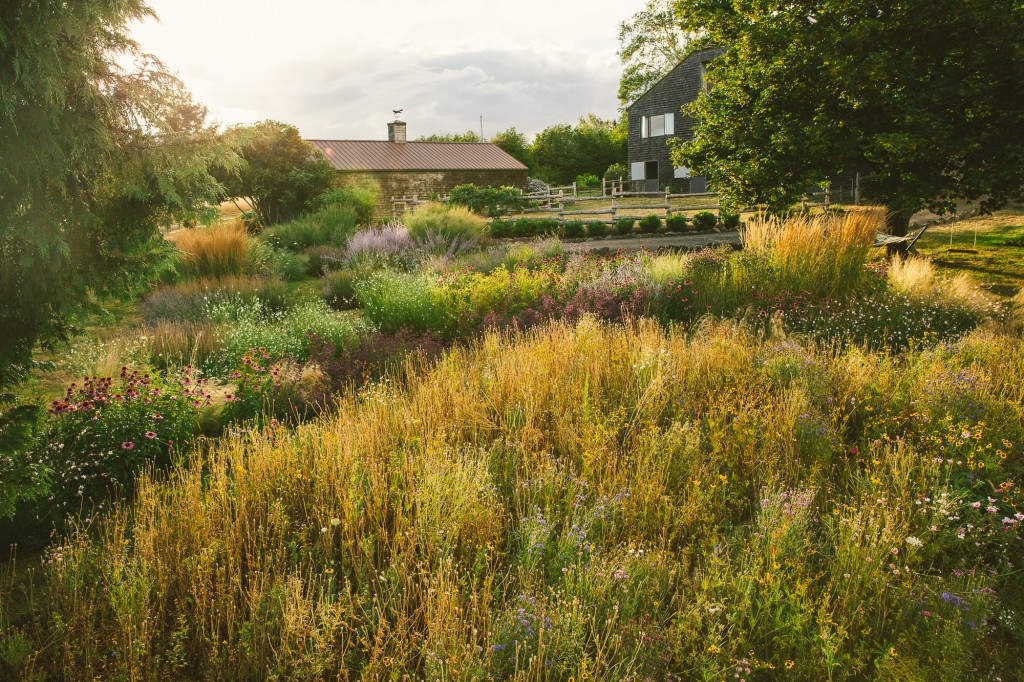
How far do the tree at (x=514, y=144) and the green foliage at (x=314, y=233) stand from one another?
97.2 ft

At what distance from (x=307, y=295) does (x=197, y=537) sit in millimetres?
9280

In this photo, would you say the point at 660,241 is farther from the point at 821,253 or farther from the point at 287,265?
the point at 287,265

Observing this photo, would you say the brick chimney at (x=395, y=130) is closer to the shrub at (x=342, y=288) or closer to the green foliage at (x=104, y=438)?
the shrub at (x=342, y=288)

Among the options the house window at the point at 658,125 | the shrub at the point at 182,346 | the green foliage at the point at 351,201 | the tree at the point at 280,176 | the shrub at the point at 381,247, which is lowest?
the shrub at the point at 182,346

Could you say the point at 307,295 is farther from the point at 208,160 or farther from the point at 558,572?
the point at 558,572

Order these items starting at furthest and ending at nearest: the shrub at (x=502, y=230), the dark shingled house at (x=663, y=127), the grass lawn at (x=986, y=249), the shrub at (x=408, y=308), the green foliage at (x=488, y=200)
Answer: the dark shingled house at (x=663, y=127) < the green foliage at (x=488, y=200) < the shrub at (x=502, y=230) < the grass lawn at (x=986, y=249) < the shrub at (x=408, y=308)

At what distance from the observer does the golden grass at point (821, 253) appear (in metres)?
8.41

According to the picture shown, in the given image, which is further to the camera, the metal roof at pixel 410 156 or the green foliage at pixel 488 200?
the metal roof at pixel 410 156

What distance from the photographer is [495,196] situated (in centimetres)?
2978

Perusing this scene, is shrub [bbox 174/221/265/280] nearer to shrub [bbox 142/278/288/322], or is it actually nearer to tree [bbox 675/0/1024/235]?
shrub [bbox 142/278/288/322]

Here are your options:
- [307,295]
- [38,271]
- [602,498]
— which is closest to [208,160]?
[38,271]

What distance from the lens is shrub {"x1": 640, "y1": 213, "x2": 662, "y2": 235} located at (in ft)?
66.6

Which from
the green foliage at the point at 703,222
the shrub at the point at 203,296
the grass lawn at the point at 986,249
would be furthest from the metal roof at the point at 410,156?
the grass lawn at the point at 986,249

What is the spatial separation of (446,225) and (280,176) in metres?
10.7
